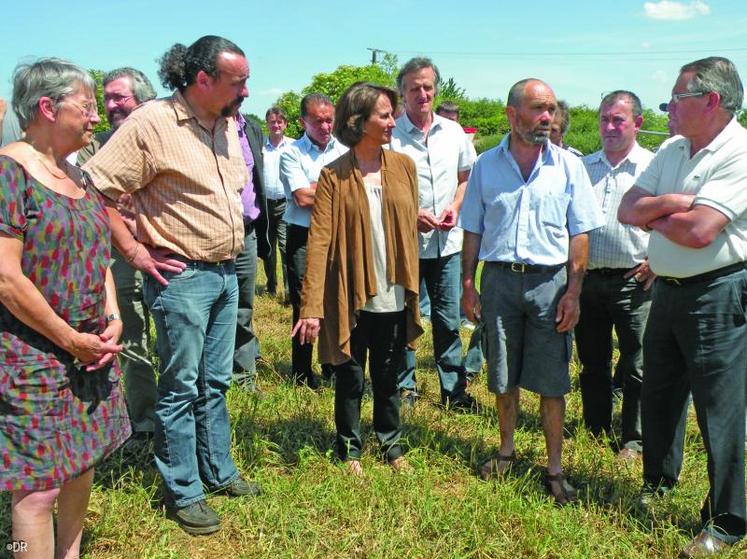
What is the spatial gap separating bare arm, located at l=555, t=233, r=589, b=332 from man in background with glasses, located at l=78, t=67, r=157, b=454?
250cm

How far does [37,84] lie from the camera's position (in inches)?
98.3

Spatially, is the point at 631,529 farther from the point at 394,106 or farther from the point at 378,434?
the point at 394,106

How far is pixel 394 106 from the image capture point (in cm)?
383

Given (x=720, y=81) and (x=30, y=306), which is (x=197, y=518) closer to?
(x=30, y=306)

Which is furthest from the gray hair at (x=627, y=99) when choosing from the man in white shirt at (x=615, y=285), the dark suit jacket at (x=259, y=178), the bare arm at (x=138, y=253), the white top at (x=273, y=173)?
the white top at (x=273, y=173)

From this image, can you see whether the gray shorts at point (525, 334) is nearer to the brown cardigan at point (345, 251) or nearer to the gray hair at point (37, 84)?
the brown cardigan at point (345, 251)

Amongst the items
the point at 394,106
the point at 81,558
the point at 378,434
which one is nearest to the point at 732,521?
the point at 378,434

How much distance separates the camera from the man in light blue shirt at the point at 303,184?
5.50 m

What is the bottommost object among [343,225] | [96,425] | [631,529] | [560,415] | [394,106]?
[631,529]

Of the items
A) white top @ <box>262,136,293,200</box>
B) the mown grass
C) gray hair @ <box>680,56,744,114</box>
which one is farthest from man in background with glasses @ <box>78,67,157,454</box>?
white top @ <box>262,136,293,200</box>

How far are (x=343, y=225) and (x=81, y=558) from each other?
2043 millimetres

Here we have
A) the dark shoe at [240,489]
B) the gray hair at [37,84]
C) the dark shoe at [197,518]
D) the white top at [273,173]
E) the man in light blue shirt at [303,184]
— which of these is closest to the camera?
the gray hair at [37,84]

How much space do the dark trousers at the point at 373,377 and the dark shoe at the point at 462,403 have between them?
1161 millimetres

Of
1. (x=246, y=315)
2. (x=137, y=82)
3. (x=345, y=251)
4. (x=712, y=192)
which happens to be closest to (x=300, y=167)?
(x=246, y=315)
